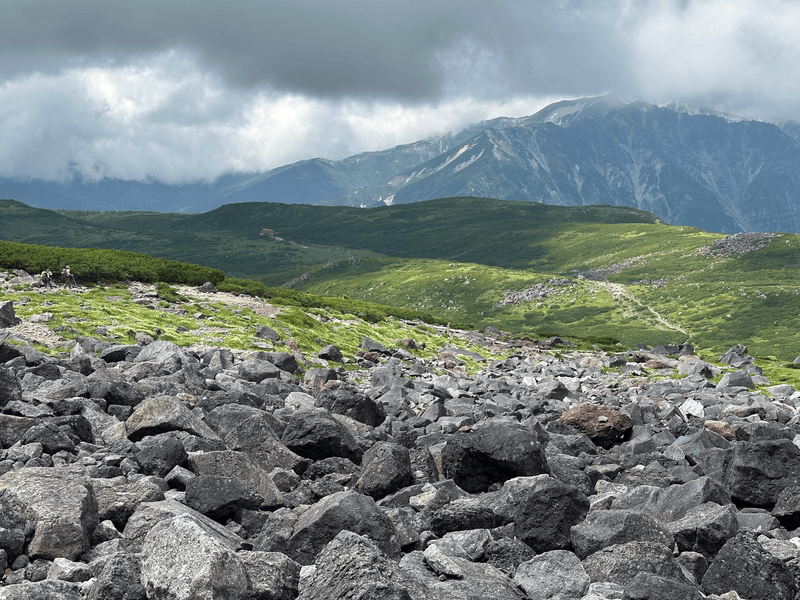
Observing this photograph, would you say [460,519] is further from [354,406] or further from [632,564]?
[354,406]

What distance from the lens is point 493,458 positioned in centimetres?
1409

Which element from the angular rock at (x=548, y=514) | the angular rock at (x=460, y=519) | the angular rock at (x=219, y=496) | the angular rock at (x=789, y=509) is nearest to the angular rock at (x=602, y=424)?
the angular rock at (x=789, y=509)

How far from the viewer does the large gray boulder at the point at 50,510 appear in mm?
9102

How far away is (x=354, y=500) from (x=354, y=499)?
0.02 meters

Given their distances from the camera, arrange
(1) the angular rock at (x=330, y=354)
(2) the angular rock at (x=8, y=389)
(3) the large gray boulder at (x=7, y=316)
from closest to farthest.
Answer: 1. (2) the angular rock at (x=8, y=389)
2. (3) the large gray boulder at (x=7, y=316)
3. (1) the angular rock at (x=330, y=354)

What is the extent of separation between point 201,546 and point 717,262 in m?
200

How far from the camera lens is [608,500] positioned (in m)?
12.5

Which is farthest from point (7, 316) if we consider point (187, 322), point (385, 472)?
point (385, 472)

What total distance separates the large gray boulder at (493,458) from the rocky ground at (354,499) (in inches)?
1.9

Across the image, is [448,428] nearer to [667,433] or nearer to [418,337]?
[667,433]

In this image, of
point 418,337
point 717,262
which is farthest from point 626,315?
point 418,337

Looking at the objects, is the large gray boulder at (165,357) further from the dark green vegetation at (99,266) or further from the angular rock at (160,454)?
the dark green vegetation at (99,266)

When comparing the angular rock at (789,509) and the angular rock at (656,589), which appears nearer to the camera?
the angular rock at (656,589)

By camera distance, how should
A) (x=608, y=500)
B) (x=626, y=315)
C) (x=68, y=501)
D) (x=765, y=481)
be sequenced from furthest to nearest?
1. (x=626, y=315)
2. (x=765, y=481)
3. (x=608, y=500)
4. (x=68, y=501)
